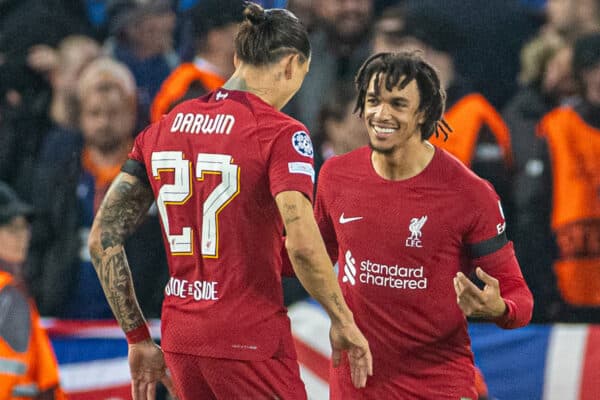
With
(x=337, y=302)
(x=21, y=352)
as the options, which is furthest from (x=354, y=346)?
(x=21, y=352)

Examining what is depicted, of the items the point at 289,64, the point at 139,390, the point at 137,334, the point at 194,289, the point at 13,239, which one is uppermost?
the point at 289,64

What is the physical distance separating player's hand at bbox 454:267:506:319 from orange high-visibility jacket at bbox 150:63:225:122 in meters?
3.46

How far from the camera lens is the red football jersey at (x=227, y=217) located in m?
3.98

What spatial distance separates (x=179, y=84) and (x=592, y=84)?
2706 mm

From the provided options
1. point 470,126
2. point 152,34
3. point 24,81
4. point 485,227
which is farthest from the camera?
point 24,81

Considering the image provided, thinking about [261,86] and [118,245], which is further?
[118,245]

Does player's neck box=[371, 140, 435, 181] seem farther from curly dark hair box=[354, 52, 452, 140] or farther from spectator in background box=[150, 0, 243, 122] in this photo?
spectator in background box=[150, 0, 243, 122]

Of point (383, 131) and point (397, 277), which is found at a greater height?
point (383, 131)

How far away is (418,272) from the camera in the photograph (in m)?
4.48

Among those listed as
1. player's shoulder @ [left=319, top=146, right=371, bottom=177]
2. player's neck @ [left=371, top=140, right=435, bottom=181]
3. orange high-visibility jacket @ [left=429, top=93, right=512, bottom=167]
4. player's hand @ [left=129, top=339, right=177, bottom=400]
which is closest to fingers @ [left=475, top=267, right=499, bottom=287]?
player's neck @ [left=371, top=140, right=435, bottom=181]

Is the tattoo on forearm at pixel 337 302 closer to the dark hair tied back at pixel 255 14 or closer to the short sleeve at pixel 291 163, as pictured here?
the short sleeve at pixel 291 163

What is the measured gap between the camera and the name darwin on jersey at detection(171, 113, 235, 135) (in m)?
4.04

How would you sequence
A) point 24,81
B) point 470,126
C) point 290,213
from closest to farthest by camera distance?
point 290,213 < point 470,126 < point 24,81

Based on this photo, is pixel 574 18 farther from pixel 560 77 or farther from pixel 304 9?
pixel 304 9
